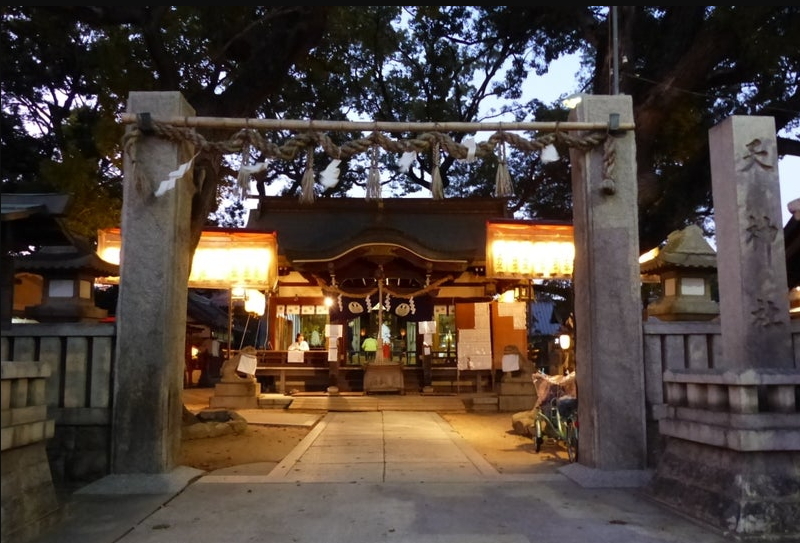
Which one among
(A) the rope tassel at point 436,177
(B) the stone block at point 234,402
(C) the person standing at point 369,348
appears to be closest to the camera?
(A) the rope tassel at point 436,177

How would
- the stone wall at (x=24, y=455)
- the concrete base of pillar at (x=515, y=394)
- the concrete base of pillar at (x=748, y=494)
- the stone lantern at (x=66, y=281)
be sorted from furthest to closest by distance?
the concrete base of pillar at (x=515, y=394) → the stone lantern at (x=66, y=281) → the concrete base of pillar at (x=748, y=494) → the stone wall at (x=24, y=455)

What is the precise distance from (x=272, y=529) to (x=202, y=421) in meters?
6.76

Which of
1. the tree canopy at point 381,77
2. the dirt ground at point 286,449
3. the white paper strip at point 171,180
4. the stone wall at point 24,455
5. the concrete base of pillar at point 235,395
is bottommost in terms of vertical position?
the dirt ground at point 286,449

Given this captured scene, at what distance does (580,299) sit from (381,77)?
1976cm

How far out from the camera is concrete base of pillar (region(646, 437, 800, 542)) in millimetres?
4730

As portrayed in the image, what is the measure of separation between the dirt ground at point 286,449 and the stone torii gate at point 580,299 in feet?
4.75

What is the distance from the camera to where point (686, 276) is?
28.4ft

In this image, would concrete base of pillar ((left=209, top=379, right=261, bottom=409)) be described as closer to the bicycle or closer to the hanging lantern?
the hanging lantern

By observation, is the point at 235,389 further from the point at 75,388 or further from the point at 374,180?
the point at 374,180

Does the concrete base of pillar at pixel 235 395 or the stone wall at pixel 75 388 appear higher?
the stone wall at pixel 75 388

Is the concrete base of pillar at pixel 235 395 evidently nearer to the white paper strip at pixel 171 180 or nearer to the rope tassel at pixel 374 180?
the white paper strip at pixel 171 180

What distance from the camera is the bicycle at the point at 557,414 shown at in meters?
8.46

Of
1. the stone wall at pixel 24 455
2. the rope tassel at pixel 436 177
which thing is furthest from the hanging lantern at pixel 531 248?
the stone wall at pixel 24 455

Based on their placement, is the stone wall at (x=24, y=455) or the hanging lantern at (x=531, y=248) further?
the hanging lantern at (x=531, y=248)
